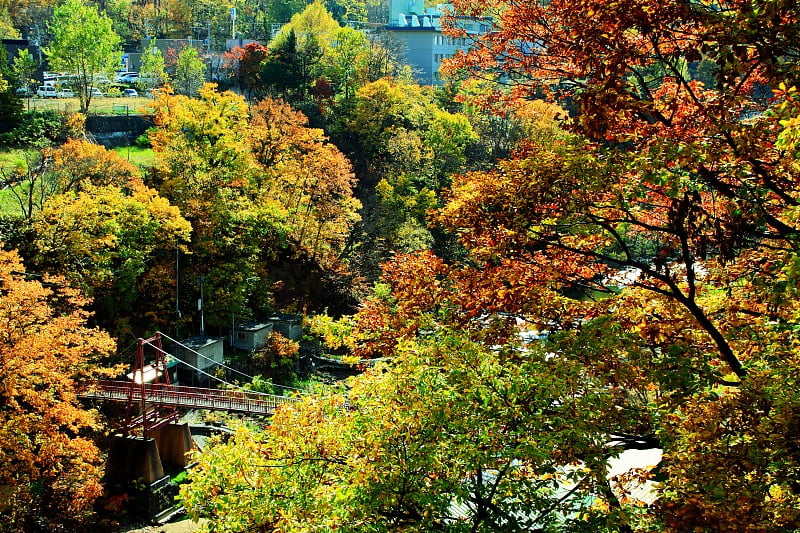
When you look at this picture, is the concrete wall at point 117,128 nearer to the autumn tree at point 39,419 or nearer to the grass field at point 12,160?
the grass field at point 12,160

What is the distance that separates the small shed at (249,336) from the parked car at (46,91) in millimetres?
20529

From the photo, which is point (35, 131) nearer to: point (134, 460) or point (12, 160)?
point (12, 160)

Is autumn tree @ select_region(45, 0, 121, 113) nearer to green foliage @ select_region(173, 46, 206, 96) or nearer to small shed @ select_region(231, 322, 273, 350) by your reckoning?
green foliage @ select_region(173, 46, 206, 96)

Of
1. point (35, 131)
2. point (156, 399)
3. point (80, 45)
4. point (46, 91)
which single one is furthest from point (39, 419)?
point (46, 91)

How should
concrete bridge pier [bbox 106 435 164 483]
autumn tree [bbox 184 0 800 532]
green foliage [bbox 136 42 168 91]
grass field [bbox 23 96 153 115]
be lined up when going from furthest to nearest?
1. green foliage [bbox 136 42 168 91]
2. grass field [bbox 23 96 153 115]
3. concrete bridge pier [bbox 106 435 164 483]
4. autumn tree [bbox 184 0 800 532]

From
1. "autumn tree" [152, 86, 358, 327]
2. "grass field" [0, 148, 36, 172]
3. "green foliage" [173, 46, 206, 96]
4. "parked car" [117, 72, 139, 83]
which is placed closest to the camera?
"grass field" [0, 148, 36, 172]

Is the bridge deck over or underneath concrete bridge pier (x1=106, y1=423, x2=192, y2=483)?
over

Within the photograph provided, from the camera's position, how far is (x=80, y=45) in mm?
36750

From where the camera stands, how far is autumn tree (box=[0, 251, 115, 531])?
16953 mm

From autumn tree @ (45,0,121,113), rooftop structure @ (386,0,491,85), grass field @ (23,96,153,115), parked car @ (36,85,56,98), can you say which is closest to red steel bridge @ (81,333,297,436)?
grass field @ (23,96,153,115)

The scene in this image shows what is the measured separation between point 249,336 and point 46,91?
22.0 m

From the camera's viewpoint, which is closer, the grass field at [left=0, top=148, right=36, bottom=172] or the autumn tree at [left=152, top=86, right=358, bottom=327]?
the grass field at [left=0, top=148, right=36, bottom=172]

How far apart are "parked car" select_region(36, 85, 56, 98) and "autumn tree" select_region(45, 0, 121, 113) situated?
3.20 m

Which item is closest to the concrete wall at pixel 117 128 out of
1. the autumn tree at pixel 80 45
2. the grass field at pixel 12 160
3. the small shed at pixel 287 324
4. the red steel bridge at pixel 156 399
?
the autumn tree at pixel 80 45
